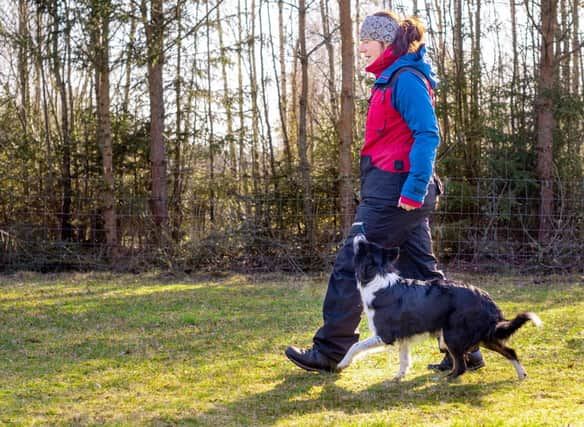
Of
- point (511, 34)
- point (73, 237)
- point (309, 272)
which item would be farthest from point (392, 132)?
point (511, 34)

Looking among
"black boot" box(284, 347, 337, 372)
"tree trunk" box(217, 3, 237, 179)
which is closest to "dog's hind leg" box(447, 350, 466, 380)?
"black boot" box(284, 347, 337, 372)

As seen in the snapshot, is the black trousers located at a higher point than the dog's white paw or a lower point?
higher

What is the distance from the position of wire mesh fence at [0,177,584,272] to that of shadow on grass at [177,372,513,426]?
583 cm

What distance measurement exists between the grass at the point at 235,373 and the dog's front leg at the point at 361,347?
0.15 meters

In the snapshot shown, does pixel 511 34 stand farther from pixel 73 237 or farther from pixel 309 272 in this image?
pixel 73 237

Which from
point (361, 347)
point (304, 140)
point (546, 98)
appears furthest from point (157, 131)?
point (361, 347)

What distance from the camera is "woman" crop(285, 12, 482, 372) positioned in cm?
404

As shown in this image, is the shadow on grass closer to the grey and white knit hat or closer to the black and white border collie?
the black and white border collie

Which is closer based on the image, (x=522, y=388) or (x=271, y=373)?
(x=522, y=388)

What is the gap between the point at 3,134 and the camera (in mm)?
11500

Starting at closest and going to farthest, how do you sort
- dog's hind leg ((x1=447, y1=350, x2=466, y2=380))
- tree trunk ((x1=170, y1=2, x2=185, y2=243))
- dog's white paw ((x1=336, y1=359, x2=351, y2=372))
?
1. dog's hind leg ((x1=447, y1=350, x2=466, y2=380))
2. dog's white paw ((x1=336, y1=359, x2=351, y2=372))
3. tree trunk ((x1=170, y1=2, x2=185, y2=243))

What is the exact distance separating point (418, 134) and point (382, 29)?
26.2 inches

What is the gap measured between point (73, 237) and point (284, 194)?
328cm

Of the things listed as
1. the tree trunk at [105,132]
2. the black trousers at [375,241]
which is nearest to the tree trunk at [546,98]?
the tree trunk at [105,132]
